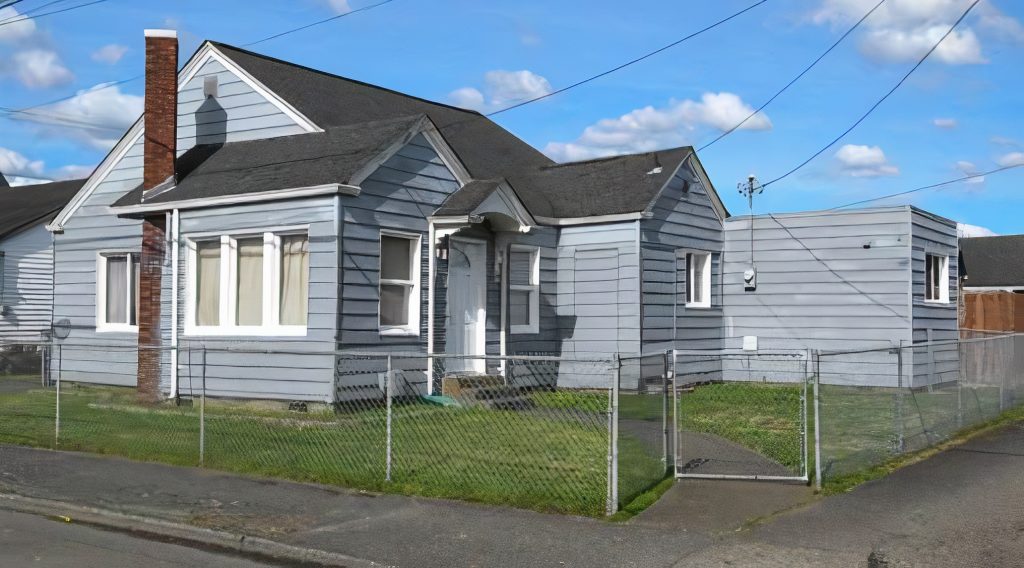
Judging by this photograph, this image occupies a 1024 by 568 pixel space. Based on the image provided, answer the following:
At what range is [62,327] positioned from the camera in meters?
18.2

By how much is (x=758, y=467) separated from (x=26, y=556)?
7053 millimetres

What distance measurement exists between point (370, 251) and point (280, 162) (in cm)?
245

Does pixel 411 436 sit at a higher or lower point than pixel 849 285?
lower

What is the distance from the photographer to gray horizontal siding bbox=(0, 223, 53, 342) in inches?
1004

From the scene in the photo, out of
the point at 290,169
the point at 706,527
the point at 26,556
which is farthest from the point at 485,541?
the point at 290,169

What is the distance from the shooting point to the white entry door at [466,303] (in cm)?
1572

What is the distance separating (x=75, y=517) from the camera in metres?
8.90

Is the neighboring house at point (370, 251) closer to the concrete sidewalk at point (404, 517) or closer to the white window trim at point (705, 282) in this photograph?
the white window trim at point (705, 282)

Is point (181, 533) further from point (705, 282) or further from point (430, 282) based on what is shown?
point (705, 282)

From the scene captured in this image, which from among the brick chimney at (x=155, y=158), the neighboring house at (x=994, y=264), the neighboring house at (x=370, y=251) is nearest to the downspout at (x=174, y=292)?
the neighboring house at (x=370, y=251)

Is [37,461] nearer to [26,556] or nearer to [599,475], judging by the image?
[26,556]

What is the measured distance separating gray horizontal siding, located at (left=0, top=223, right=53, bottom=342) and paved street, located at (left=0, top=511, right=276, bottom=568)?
1902 centimetres

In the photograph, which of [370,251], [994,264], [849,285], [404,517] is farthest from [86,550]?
[994,264]

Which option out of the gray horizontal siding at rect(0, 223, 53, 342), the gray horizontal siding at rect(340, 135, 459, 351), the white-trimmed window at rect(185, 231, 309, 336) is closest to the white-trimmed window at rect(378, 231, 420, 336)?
the gray horizontal siding at rect(340, 135, 459, 351)
